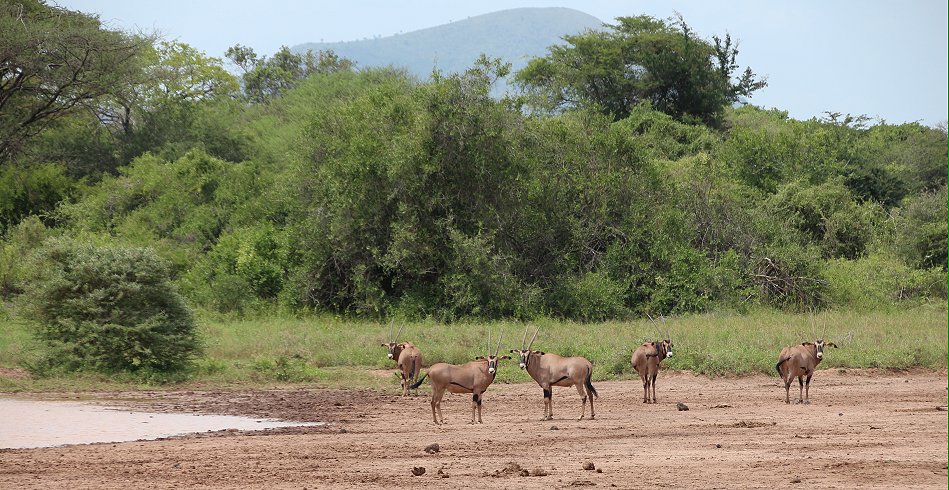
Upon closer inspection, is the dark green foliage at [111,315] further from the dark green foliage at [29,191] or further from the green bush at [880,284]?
the dark green foliage at [29,191]

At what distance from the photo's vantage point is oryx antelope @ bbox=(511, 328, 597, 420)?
1639 cm

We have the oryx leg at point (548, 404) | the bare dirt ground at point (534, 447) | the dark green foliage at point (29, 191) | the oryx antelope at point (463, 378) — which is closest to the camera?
the bare dirt ground at point (534, 447)

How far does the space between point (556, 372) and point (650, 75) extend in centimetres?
3659

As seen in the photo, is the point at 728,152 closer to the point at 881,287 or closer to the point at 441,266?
the point at 881,287

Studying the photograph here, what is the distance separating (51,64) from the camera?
121ft

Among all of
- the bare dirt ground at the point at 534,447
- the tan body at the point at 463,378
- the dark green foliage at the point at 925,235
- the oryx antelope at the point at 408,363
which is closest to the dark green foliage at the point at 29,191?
the bare dirt ground at the point at 534,447

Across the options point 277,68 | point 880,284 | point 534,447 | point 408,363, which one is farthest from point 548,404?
point 277,68

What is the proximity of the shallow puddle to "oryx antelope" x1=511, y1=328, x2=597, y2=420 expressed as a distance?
3.39 meters

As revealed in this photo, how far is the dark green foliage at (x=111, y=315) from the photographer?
2144 centimetres

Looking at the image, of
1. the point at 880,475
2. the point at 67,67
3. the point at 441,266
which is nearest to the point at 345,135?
the point at 441,266

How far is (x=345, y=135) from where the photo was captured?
3462 centimetres

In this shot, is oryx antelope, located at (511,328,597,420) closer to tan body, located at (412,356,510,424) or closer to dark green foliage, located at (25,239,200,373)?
tan body, located at (412,356,510,424)

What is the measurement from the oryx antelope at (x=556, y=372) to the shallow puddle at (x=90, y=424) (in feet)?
11.1

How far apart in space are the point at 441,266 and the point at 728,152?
15.8m
